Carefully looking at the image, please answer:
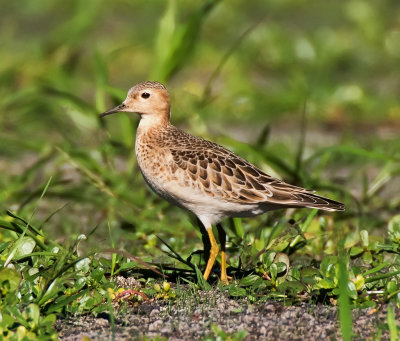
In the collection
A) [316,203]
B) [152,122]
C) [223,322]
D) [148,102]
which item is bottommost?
[223,322]

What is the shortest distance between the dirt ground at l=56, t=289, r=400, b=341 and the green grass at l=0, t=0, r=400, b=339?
0.11m

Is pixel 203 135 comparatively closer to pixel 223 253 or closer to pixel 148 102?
pixel 148 102

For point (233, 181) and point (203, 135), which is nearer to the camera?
point (233, 181)

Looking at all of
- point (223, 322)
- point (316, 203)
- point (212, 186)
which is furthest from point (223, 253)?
point (223, 322)

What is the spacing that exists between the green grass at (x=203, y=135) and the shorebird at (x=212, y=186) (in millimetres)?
249

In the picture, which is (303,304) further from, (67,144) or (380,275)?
(67,144)

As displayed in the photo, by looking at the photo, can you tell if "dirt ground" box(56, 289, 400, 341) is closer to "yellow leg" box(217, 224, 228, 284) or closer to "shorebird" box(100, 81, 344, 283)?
"yellow leg" box(217, 224, 228, 284)

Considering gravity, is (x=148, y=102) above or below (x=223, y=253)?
above

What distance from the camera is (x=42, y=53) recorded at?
1081 centimetres

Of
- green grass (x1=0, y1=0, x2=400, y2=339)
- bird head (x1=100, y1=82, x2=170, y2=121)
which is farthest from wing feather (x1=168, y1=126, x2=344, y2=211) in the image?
bird head (x1=100, y1=82, x2=170, y2=121)

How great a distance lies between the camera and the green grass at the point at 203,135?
15.2 ft

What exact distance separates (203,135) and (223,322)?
3.25m

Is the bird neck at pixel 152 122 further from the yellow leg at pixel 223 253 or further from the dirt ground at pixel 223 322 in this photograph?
the dirt ground at pixel 223 322

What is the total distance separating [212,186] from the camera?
203 inches
